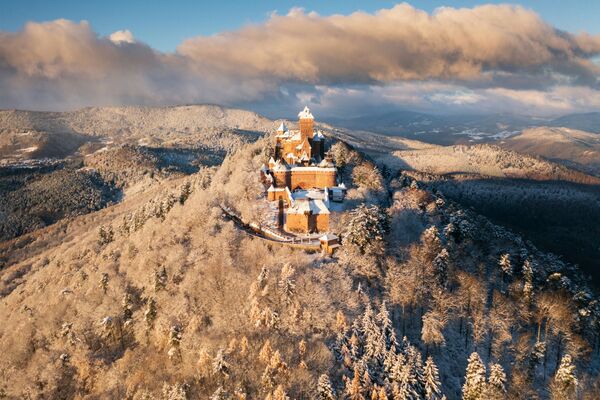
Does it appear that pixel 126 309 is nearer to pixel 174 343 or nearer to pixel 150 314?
pixel 150 314

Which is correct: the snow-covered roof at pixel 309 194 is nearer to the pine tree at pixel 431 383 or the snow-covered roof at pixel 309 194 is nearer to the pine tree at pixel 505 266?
the pine tree at pixel 505 266

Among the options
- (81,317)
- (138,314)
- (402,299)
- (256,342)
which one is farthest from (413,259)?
(81,317)

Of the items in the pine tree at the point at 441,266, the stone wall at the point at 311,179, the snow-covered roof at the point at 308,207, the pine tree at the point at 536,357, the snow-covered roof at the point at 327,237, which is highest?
the stone wall at the point at 311,179

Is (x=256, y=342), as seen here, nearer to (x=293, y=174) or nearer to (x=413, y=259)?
(x=413, y=259)

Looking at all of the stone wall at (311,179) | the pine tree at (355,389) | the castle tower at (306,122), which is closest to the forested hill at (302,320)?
the pine tree at (355,389)

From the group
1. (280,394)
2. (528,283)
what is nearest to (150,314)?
(280,394)

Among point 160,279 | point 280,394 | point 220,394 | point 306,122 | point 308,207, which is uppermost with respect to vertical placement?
point 306,122
